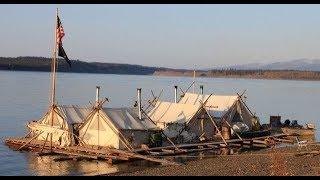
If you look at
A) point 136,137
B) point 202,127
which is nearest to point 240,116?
point 202,127

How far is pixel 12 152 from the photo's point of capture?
1340 inches

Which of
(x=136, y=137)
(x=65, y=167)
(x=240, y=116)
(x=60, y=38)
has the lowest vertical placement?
(x=65, y=167)

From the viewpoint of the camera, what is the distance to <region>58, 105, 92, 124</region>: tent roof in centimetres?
3424

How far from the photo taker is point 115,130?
1246 inches

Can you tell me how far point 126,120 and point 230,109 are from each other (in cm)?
1075

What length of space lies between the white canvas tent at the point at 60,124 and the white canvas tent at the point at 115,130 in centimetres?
91

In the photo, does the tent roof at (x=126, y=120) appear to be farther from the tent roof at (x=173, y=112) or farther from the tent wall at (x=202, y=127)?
the tent wall at (x=202, y=127)

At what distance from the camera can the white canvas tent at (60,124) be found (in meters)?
33.1

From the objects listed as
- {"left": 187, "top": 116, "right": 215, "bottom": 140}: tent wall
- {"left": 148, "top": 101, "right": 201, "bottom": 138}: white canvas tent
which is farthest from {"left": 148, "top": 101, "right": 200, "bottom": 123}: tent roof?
{"left": 187, "top": 116, "right": 215, "bottom": 140}: tent wall

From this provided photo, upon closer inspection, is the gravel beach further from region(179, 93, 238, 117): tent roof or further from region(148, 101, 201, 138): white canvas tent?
region(179, 93, 238, 117): tent roof

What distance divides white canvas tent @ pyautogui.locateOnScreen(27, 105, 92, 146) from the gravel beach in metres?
8.12

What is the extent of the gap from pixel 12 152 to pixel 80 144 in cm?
462

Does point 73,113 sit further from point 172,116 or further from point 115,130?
point 172,116

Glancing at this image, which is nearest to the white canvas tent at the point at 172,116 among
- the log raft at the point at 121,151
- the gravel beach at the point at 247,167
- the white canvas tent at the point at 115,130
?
the log raft at the point at 121,151
